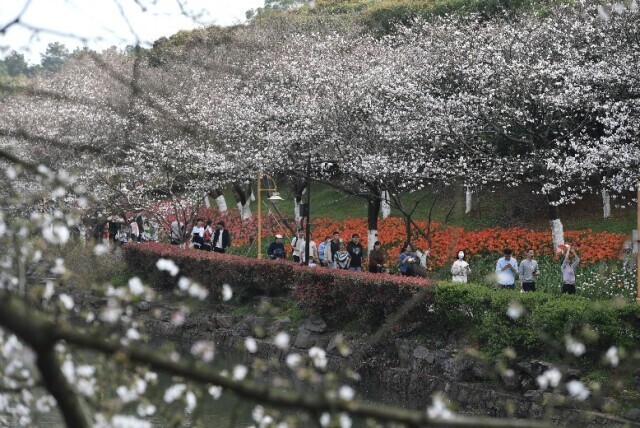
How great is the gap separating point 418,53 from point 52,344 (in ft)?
80.7

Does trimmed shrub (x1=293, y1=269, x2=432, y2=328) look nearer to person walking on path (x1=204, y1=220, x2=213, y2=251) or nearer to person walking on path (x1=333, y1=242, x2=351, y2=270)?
person walking on path (x1=333, y1=242, x2=351, y2=270)

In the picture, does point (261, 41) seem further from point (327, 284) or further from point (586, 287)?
point (586, 287)

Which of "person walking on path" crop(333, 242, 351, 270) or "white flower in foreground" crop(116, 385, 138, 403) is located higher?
"person walking on path" crop(333, 242, 351, 270)

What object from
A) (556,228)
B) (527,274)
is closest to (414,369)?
(527,274)

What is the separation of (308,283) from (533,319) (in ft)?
21.2

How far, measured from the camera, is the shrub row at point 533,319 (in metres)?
13.3

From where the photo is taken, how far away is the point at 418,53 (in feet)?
88.0

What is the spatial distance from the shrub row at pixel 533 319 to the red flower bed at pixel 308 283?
612 millimetres

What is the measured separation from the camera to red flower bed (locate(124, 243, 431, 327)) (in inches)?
682

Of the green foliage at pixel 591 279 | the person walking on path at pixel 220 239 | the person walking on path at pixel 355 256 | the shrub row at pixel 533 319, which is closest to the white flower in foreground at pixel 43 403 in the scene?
the shrub row at pixel 533 319

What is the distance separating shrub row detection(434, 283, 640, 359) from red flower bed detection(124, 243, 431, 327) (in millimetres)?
612

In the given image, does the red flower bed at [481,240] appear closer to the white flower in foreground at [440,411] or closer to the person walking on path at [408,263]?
the person walking on path at [408,263]

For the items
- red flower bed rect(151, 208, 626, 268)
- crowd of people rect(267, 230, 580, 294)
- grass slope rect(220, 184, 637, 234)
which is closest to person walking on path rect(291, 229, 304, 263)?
crowd of people rect(267, 230, 580, 294)

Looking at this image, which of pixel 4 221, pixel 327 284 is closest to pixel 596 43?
pixel 327 284
